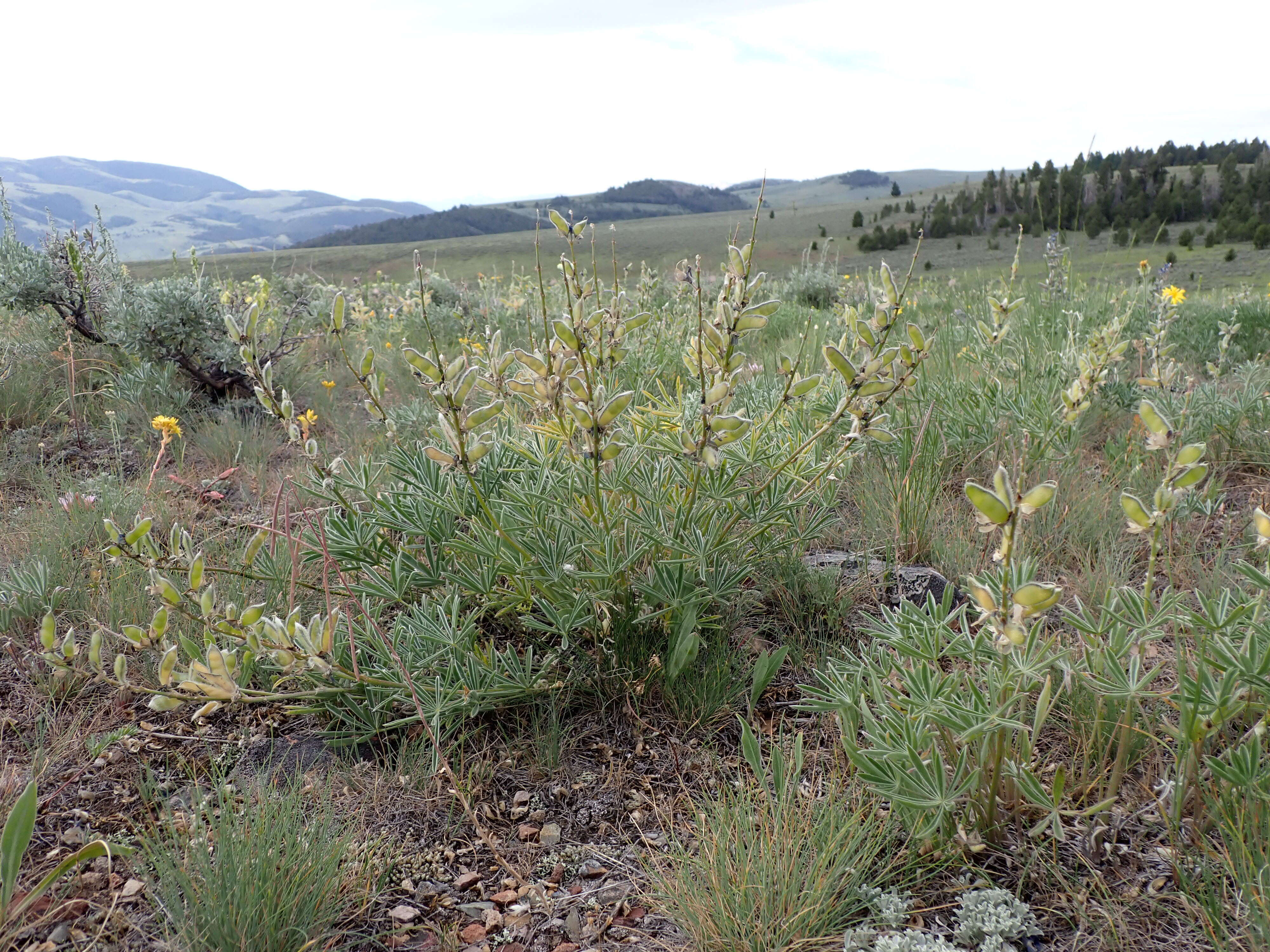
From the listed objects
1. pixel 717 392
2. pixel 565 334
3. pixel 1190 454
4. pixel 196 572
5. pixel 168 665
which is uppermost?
pixel 565 334

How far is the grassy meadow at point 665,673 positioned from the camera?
1310 millimetres

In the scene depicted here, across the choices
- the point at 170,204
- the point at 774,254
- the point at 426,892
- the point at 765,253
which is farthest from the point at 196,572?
the point at 170,204

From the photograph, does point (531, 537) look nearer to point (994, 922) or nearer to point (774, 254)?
point (994, 922)

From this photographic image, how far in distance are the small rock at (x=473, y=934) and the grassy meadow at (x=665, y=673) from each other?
0.06 ft

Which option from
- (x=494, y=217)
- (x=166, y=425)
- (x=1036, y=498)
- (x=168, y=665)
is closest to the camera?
(x=1036, y=498)

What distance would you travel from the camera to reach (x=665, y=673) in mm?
1945

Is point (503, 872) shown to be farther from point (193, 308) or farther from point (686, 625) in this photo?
point (193, 308)

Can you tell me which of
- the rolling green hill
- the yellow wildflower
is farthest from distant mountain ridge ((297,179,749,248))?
the yellow wildflower

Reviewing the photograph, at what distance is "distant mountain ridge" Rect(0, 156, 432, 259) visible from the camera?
291ft

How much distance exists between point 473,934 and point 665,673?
0.74 meters

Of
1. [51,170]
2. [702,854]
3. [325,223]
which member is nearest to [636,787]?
[702,854]

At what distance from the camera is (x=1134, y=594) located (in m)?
1.43

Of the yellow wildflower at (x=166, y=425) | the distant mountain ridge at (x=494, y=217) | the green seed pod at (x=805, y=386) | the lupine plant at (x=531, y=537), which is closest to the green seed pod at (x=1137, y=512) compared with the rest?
the lupine plant at (x=531, y=537)

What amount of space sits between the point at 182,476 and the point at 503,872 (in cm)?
272
